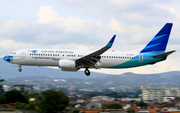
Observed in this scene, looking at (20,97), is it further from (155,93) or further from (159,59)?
(155,93)

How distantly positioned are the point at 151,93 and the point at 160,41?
130538mm

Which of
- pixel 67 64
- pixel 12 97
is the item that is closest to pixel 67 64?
pixel 67 64

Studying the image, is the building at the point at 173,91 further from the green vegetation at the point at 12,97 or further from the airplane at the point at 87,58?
the airplane at the point at 87,58

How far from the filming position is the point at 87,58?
36.6 metres

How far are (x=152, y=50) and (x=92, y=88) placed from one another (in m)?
122

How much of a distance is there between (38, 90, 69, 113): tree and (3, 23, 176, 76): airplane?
25.2m

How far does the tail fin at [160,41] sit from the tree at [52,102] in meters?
30.6

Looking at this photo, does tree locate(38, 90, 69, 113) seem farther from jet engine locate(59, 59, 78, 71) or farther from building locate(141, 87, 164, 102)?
building locate(141, 87, 164, 102)

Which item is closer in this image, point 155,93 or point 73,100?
point 73,100

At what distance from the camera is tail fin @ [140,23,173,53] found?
132 feet

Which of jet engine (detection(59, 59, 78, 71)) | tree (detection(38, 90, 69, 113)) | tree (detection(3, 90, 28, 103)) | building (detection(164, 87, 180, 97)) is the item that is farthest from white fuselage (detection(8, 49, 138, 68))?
building (detection(164, 87, 180, 97))

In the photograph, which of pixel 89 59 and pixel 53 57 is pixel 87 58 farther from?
pixel 53 57

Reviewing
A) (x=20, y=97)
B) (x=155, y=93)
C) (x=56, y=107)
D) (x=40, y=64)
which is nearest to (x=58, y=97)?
(x=56, y=107)

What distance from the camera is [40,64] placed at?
3778 centimetres
